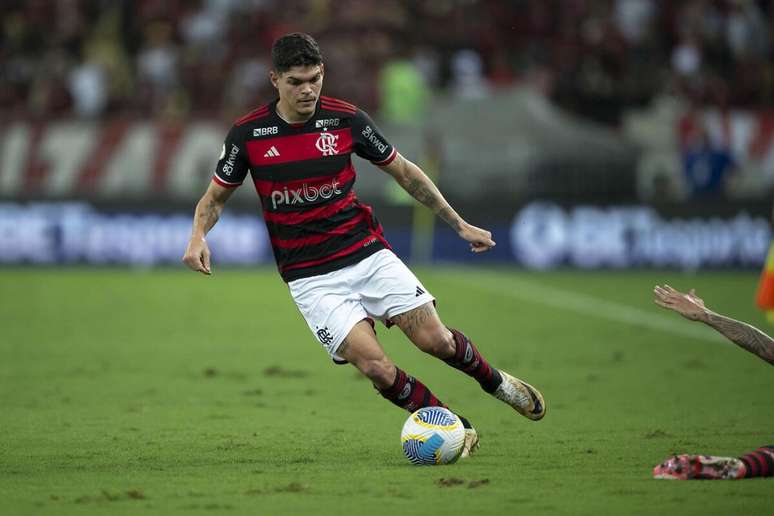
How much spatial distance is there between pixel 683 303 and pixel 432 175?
1598 cm

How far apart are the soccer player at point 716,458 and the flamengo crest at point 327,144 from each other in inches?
79.8

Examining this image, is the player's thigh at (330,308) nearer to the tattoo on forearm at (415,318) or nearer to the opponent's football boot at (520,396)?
the tattoo on forearm at (415,318)

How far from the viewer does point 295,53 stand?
7504 millimetres

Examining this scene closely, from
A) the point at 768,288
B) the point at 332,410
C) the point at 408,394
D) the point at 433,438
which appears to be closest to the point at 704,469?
the point at 433,438

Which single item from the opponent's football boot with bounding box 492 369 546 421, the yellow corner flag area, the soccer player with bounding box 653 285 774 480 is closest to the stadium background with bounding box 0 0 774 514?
the yellow corner flag area

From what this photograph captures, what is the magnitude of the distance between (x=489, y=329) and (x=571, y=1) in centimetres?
1238

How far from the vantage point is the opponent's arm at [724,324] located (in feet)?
22.7

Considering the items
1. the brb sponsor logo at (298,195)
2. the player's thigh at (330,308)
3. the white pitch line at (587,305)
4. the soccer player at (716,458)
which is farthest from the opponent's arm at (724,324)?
the white pitch line at (587,305)

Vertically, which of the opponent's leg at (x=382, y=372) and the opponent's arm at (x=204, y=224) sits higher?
the opponent's arm at (x=204, y=224)

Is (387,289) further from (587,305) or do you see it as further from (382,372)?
(587,305)

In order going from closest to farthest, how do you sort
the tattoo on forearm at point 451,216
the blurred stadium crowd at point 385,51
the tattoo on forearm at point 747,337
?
the tattoo on forearm at point 747,337, the tattoo on forearm at point 451,216, the blurred stadium crowd at point 385,51

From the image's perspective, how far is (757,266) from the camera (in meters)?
22.2

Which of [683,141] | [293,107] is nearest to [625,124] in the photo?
[683,141]

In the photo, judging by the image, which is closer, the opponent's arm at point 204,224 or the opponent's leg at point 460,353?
the opponent's arm at point 204,224
